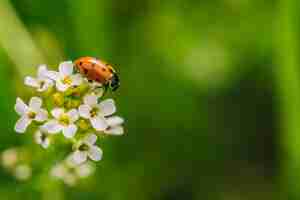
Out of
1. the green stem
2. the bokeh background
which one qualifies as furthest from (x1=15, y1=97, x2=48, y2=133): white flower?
the green stem

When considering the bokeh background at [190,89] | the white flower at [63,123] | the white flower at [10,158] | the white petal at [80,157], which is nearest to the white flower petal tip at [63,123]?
the white flower at [63,123]

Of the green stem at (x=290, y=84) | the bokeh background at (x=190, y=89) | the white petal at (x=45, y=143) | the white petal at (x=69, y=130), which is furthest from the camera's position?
the bokeh background at (x=190, y=89)

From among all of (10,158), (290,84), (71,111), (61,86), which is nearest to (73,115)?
(71,111)

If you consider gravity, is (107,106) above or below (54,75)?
below

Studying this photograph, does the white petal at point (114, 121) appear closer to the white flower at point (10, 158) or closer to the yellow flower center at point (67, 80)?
the yellow flower center at point (67, 80)

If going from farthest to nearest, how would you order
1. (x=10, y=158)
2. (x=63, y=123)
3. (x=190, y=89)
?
1. (x=190, y=89)
2. (x=10, y=158)
3. (x=63, y=123)

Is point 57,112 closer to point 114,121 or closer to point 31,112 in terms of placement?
point 31,112
